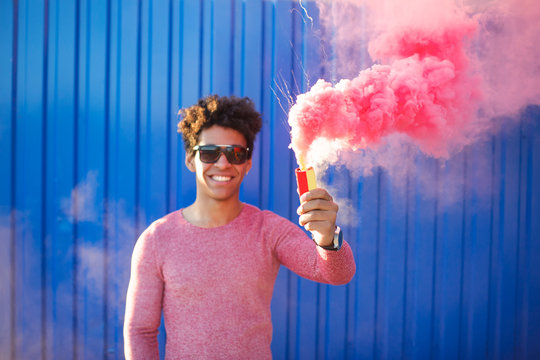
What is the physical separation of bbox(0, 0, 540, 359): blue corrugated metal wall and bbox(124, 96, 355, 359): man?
3.04ft

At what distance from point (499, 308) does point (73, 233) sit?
3.82 meters

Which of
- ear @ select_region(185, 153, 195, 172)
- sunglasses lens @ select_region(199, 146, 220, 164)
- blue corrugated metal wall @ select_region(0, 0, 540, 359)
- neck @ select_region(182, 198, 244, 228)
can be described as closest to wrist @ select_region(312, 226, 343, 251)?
neck @ select_region(182, 198, 244, 228)

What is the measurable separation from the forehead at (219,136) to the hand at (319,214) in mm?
606

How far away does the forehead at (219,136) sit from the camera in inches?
80.4

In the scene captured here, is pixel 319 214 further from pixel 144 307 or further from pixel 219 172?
pixel 144 307

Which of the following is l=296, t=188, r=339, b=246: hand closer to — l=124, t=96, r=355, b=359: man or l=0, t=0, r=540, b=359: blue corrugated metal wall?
l=124, t=96, r=355, b=359: man

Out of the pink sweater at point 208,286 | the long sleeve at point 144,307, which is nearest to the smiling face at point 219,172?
the pink sweater at point 208,286

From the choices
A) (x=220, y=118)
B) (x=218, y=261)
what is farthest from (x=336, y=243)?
(x=220, y=118)

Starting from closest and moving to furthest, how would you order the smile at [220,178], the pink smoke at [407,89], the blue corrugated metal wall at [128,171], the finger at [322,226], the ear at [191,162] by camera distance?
1. the finger at [322,226]
2. the pink smoke at [407,89]
3. the smile at [220,178]
4. the ear at [191,162]
5. the blue corrugated metal wall at [128,171]

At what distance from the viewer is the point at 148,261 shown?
1.92m

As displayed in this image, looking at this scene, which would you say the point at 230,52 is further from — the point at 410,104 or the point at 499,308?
the point at 499,308

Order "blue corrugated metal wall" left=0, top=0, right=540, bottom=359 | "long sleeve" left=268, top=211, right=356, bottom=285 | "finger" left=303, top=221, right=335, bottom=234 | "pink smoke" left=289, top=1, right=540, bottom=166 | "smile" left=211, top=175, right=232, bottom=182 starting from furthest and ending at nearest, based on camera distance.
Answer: "blue corrugated metal wall" left=0, top=0, right=540, bottom=359 → "smile" left=211, top=175, right=232, bottom=182 → "pink smoke" left=289, top=1, right=540, bottom=166 → "long sleeve" left=268, top=211, right=356, bottom=285 → "finger" left=303, top=221, right=335, bottom=234

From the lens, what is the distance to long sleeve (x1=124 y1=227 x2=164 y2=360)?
186 centimetres

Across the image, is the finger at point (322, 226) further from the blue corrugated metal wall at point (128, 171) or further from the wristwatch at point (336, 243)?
the blue corrugated metal wall at point (128, 171)
